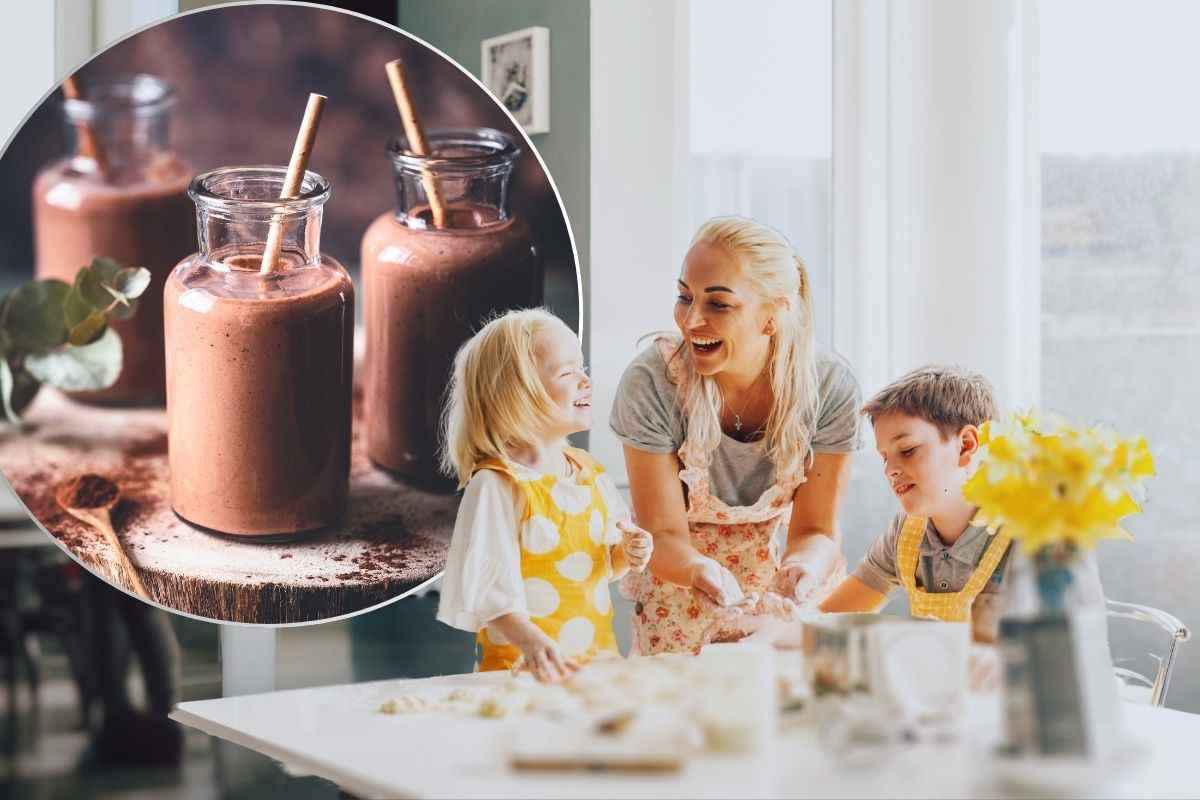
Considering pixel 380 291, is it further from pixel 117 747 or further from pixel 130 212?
pixel 117 747

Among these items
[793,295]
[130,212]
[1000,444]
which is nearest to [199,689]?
[130,212]

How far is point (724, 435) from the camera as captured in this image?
1714 mm

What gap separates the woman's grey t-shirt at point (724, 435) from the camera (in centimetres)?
172

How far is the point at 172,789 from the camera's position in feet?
7.14

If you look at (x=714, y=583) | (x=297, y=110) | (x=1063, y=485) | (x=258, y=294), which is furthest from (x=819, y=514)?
(x=297, y=110)

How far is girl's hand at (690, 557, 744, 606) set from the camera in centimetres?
166

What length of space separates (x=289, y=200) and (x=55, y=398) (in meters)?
0.40

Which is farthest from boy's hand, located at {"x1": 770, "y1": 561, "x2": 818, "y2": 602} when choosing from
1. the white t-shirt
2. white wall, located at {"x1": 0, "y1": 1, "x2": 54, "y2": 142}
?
white wall, located at {"x1": 0, "y1": 1, "x2": 54, "y2": 142}

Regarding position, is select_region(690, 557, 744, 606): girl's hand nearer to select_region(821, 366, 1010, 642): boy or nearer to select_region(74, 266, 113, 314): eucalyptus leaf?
select_region(821, 366, 1010, 642): boy

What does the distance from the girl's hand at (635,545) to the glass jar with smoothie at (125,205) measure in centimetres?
66

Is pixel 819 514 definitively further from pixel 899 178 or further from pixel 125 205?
pixel 125 205

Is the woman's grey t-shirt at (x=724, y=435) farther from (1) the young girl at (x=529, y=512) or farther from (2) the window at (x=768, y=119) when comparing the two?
(2) the window at (x=768, y=119)

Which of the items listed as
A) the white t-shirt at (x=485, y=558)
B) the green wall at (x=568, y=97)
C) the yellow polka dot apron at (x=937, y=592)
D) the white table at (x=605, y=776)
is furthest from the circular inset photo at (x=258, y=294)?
the yellow polka dot apron at (x=937, y=592)

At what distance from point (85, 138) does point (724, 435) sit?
94cm
